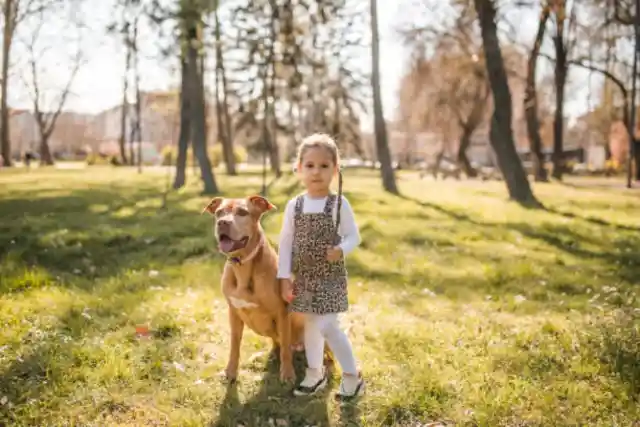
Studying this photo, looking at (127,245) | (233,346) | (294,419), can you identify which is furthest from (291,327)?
(127,245)

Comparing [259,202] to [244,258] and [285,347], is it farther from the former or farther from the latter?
[285,347]

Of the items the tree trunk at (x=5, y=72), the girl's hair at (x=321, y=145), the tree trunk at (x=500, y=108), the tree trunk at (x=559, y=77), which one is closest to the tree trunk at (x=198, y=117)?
the tree trunk at (x=500, y=108)

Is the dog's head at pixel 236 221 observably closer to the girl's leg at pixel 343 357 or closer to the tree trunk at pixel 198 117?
the girl's leg at pixel 343 357

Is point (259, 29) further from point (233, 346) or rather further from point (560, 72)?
point (233, 346)

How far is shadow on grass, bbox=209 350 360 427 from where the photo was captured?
3922 mm

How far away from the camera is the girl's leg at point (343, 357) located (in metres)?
4.28

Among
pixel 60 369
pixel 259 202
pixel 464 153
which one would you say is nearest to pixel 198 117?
pixel 60 369

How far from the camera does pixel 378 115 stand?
19.8 meters

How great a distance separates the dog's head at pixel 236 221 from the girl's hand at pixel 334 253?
602mm

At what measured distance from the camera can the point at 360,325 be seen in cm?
604

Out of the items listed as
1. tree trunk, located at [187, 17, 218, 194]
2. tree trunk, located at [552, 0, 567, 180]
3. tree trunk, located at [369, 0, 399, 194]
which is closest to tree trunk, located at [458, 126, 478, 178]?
tree trunk, located at [552, 0, 567, 180]

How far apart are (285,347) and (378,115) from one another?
1600 cm

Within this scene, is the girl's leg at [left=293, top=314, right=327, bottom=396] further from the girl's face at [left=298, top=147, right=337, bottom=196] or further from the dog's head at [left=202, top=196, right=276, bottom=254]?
the girl's face at [left=298, top=147, right=337, bottom=196]

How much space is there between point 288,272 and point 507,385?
184cm
